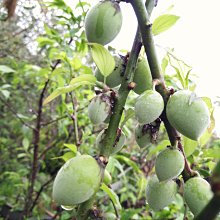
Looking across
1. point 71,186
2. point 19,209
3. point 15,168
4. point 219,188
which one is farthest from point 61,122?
point 219,188

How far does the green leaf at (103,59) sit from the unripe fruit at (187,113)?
0.38 feet

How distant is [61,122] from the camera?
68.2 inches

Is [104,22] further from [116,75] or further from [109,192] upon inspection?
[109,192]

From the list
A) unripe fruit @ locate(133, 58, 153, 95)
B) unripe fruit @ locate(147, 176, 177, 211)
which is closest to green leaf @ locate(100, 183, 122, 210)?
unripe fruit @ locate(147, 176, 177, 211)

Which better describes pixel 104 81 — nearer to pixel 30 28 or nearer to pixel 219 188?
pixel 219 188

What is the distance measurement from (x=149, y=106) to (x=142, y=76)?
0.11m

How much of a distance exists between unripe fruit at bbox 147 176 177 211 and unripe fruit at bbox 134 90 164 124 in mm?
122

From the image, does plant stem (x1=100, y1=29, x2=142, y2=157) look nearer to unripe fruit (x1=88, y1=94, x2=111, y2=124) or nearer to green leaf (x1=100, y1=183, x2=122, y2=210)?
unripe fruit (x1=88, y1=94, x2=111, y2=124)

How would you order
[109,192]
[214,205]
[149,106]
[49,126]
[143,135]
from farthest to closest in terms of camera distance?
1. [49,126]
2. [109,192]
3. [143,135]
4. [149,106]
5. [214,205]

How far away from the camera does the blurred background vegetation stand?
138 centimetres

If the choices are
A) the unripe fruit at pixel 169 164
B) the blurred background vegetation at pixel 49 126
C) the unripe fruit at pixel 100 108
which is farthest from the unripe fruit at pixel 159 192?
the blurred background vegetation at pixel 49 126

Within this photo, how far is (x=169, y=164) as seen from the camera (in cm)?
52

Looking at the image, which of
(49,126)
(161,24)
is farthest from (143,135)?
(49,126)

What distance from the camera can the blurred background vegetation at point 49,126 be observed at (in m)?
1.38
